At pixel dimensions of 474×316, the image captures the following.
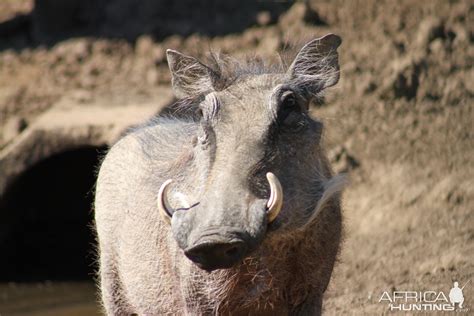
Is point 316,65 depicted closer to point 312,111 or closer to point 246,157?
point 246,157

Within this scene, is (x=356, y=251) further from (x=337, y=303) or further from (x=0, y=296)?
(x=0, y=296)

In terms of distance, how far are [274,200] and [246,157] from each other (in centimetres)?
26

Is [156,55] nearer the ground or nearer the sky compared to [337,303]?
nearer the sky

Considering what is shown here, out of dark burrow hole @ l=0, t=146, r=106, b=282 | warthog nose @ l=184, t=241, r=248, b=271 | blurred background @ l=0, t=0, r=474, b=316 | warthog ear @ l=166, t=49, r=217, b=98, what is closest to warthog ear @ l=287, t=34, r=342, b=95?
warthog ear @ l=166, t=49, r=217, b=98

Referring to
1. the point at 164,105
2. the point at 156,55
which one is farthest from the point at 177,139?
the point at 156,55

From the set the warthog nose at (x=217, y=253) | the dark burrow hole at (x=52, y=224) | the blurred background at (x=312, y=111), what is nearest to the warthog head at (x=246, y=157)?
the warthog nose at (x=217, y=253)

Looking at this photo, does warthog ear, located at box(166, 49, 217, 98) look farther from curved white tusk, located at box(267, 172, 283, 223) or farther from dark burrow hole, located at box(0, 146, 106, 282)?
dark burrow hole, located at box(0, 146, 106, 282)

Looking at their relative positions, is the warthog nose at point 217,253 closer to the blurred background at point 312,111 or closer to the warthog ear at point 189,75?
the warthog ear at point 189,75

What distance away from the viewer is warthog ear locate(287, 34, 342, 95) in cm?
473

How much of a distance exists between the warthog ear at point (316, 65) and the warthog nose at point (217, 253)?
100cm

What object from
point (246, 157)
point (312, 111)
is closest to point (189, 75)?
point (246, 157)

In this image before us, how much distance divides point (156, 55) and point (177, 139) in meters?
5.06

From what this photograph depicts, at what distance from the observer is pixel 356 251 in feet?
25.0

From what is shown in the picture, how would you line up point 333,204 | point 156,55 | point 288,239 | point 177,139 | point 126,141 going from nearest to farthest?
1. point 288,239
2. point 333,204
3. point 177,139
4. point 126,141
5. point 156,55
